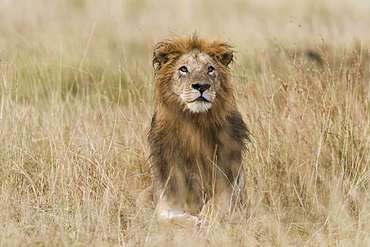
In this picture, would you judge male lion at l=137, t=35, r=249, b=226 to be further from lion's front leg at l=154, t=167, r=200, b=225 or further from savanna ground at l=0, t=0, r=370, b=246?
savanna ground at l=0, t=0, r=370, b=246

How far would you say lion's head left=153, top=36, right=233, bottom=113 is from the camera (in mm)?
4754

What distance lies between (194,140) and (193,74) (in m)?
0.50

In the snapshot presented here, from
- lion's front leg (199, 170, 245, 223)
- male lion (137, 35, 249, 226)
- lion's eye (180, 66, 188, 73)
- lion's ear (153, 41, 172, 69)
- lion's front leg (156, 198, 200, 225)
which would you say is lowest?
lion's front leg (156, 198, 200, 225)

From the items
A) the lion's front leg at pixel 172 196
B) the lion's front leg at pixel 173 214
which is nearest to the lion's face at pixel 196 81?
the lion's front leg at pixel 172 196

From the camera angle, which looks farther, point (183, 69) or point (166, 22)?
point (166, 22)

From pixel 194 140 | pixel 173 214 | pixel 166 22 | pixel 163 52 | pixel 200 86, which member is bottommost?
pixel 173 214

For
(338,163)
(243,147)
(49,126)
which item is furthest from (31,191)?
(338,163)

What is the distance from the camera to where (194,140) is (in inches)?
199

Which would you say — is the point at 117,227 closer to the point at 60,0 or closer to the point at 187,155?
→ the point at 187,155

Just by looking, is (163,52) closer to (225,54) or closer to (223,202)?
(225,54)

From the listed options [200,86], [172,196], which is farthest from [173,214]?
[200,86]

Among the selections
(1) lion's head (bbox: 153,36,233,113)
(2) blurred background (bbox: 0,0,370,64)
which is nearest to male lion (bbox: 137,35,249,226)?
(1) lion's head (bbox: 153,36,233,113)

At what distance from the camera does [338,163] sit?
5863 mm

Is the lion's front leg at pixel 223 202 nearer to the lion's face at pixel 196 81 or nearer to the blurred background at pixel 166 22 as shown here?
the lion's face at pixel 196 81
